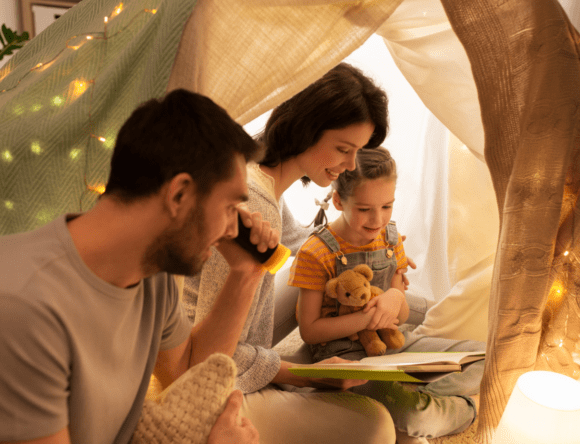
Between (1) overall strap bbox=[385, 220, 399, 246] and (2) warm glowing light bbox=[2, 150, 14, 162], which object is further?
(1) overall strap bbox=[385, 220, 399, 246]

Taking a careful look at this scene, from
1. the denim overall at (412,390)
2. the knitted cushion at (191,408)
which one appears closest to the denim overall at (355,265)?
the denim overall at (412,390)

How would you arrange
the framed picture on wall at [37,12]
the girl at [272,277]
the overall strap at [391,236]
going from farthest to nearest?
the framed picture on wall at [37,12]
the overall strap at [391,236]
the girl at [272,277]

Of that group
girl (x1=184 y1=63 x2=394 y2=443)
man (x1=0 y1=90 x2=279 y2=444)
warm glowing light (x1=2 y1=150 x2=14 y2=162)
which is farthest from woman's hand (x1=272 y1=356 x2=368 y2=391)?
warm glowing light (x1=2 y1=150 x2=14 y2=162)

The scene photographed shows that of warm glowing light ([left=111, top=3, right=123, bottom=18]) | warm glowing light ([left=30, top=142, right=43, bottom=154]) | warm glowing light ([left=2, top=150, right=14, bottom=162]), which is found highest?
warm glowing light ([left=111, top=3, right=123, bottom=18])

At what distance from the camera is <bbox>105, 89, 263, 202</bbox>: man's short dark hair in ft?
2.04

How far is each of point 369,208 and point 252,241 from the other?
0.56 metres

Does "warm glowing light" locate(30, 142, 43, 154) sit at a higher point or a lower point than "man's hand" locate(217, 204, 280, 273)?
higher

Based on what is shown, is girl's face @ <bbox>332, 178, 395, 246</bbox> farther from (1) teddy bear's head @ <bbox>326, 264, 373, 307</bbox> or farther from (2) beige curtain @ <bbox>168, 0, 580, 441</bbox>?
(2) beige curtain @ <bbox>168, 0, 580, 441</bbox>

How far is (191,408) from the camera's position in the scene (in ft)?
2.48

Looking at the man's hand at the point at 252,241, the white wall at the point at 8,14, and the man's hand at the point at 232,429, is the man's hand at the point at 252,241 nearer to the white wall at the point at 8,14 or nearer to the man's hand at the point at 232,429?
the man's hand at the point at 232,429

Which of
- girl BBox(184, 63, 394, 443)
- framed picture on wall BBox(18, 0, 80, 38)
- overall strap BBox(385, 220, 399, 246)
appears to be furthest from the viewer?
framed picture on wall BBox(18, 0, 80, 38)

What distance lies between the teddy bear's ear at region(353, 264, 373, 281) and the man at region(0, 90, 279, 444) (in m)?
0.66

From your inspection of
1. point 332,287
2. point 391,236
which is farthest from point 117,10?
point 391,236

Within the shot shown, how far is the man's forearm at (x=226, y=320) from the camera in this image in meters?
0.95
